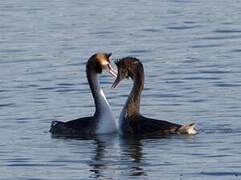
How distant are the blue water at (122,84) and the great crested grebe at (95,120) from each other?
0.20 meters

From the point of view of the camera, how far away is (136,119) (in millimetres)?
20875

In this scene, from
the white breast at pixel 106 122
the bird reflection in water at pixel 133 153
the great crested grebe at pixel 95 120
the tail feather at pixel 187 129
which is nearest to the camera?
the bird reflection in water at pixel 133 153

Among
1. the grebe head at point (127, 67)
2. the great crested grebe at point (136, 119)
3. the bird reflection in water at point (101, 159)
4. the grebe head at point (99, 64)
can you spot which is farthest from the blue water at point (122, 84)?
the grebe head at point (99, 64)

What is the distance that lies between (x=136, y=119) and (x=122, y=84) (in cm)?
403

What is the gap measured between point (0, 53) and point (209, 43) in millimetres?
4435

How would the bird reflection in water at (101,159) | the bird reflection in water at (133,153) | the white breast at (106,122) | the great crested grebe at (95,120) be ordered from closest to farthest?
1. the bird reflection in water at (101,159)
2. the bird reflection in water at (133,153)
3. the great crested grebe at (95,120)
4. the white breast at (106,122)

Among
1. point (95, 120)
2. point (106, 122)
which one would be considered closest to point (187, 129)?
point (106, 122)

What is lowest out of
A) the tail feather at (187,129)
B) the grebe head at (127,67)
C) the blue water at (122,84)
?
the blue water at (122,84)

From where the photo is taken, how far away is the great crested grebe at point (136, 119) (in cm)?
2014

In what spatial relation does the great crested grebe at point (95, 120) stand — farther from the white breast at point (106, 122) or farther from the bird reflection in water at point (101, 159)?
the bird reflection in water at point (101, 159)

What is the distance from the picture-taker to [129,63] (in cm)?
2156

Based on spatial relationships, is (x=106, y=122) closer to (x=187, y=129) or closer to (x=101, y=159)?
(x=187, y=129)

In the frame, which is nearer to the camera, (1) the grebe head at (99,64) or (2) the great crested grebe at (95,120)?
(2) the great crested grebe at (95,120)

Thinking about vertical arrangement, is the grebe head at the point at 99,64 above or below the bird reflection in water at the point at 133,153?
above
